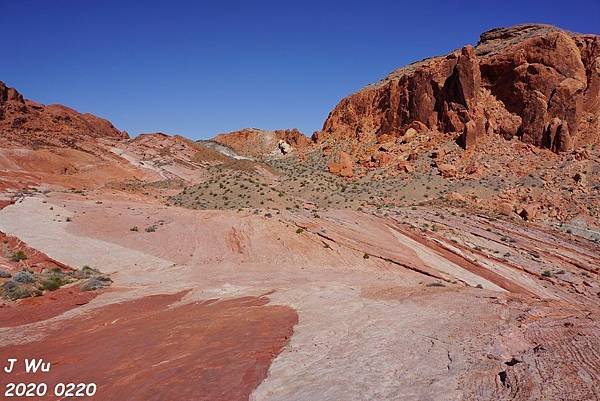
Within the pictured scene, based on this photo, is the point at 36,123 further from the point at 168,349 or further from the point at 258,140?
the point at 168,349

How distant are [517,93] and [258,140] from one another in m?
58.2

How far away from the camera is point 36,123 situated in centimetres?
6506

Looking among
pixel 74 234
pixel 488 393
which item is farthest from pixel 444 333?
pixel 74 234

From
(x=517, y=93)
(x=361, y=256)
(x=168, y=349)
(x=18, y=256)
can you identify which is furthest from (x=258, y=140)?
(x=168, y=349)

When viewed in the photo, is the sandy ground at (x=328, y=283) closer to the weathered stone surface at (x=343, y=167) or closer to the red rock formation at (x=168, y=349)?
the red rock formation at (x=168, y=349)

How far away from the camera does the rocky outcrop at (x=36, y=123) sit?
56.3 meters

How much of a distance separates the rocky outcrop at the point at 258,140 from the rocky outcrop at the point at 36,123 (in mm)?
26655

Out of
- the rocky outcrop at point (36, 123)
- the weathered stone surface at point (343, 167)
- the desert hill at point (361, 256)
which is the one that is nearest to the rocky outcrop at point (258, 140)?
the rocky outcrop at point (36, 123)

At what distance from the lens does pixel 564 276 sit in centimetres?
1880

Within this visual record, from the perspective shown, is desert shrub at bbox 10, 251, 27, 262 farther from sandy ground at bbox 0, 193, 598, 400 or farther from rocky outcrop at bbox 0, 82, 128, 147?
rocky outcrop at bbox 0, 82, 128, 147

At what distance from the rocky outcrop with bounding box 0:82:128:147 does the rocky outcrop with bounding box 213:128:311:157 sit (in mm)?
26655

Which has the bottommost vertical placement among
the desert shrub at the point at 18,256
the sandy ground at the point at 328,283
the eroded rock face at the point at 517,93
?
the sandy ground at the point at 328,283

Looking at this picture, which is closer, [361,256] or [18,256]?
[18,256]

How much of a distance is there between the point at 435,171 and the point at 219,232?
23987mm
